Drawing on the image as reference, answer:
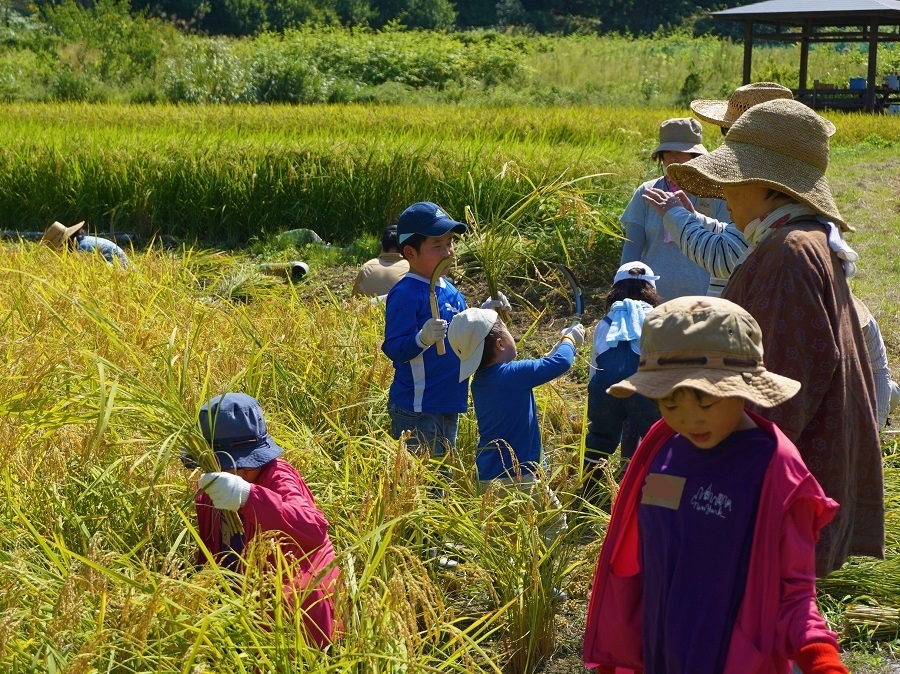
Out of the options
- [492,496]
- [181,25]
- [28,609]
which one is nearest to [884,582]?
[492,496]

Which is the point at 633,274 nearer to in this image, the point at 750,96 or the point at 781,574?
the point at 750,96

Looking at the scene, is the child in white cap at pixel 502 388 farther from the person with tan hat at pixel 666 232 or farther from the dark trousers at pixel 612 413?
the person with tan hat at pixel 666 232

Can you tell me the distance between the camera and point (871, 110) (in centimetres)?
1828

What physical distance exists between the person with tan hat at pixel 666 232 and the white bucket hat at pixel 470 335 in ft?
3.72

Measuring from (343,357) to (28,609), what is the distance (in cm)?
256

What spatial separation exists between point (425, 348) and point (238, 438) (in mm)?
1009

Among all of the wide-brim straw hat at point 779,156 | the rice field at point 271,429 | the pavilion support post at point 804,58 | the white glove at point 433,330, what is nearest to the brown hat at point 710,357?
the wide-brim straw hat at point 779,156

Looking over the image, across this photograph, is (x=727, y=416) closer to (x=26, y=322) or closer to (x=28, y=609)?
(x=28, y=609)

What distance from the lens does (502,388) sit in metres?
3.67

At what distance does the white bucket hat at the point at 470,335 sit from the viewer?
3.52 metres

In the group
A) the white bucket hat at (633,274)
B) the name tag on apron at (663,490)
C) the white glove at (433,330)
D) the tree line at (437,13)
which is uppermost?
the tree line at (437,13)

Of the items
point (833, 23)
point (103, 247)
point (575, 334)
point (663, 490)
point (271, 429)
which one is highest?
point (833, 23)

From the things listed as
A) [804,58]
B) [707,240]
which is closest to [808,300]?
[707,240]

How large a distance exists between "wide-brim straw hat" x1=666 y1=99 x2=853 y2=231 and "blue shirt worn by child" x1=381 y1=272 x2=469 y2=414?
1494mm
